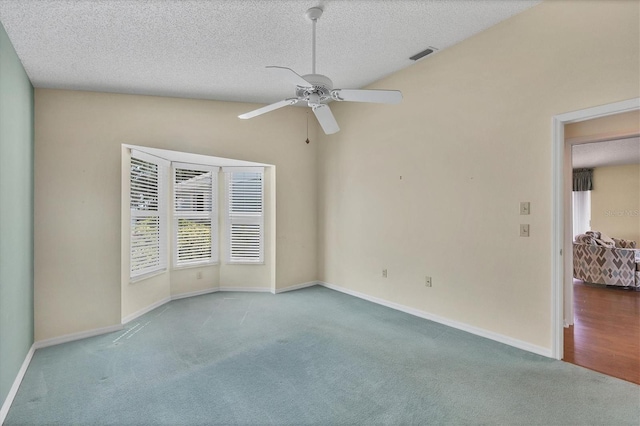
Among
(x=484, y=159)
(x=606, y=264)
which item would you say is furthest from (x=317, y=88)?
(x=606, y=264)

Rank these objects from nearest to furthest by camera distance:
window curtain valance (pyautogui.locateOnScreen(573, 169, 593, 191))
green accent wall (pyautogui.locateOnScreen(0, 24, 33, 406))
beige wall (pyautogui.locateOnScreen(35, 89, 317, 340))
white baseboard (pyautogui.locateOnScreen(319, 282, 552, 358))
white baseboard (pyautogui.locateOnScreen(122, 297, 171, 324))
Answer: green accent wall (pyautogui.locateOnScreen(0, 24, 33, 406)), white baseboard (pyautogui.locateOnScreen(319, 282, 552, 358)), beige wall (pyautogui.locateOnScreen(35, 89, 317, 340)), white baseboard (pyautogui.locateOnScreen(122, 297, 171, 324)), window curtain valance (pyautogui.locateOnScreen(573, 169, 593, 191))

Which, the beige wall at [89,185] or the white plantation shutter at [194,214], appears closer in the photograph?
the beige wall at [89,185]

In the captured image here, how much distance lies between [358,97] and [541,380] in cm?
258

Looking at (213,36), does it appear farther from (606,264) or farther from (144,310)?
(606,264)

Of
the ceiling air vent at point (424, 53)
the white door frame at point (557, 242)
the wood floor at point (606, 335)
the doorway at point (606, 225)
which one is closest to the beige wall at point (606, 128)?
the doorway at point (606, 225)

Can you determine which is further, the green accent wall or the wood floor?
the wood floor

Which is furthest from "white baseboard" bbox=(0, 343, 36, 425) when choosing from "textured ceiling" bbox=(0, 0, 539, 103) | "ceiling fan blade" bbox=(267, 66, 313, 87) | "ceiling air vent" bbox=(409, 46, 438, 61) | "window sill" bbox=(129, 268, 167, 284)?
"ceiling air vent" bbox=(409, 46, 438, 61)

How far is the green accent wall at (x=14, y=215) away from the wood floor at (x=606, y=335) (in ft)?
14.6

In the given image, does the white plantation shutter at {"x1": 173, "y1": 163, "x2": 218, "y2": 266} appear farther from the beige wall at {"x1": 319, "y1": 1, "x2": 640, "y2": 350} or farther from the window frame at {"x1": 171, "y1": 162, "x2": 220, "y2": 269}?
the beige wall at {"x1": 319, "y1": 1, "x2": 640, "y2": 350}

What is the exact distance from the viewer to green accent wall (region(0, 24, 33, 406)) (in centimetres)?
219

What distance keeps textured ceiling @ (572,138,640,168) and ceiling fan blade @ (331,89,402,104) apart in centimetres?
504

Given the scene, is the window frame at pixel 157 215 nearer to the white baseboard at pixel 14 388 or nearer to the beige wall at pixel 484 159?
the white baseboard at pixel 14 388

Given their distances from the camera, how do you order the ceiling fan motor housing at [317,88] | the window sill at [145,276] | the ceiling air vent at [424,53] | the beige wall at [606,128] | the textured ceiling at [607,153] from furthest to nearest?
the textured ceiling at [607,153] → the window sill at [145,276] → the ceiling air vent at [424,53] → the beige wall at [606,128] → the ceiling fan motor housing at [317,88]

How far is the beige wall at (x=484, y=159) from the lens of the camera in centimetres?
251
